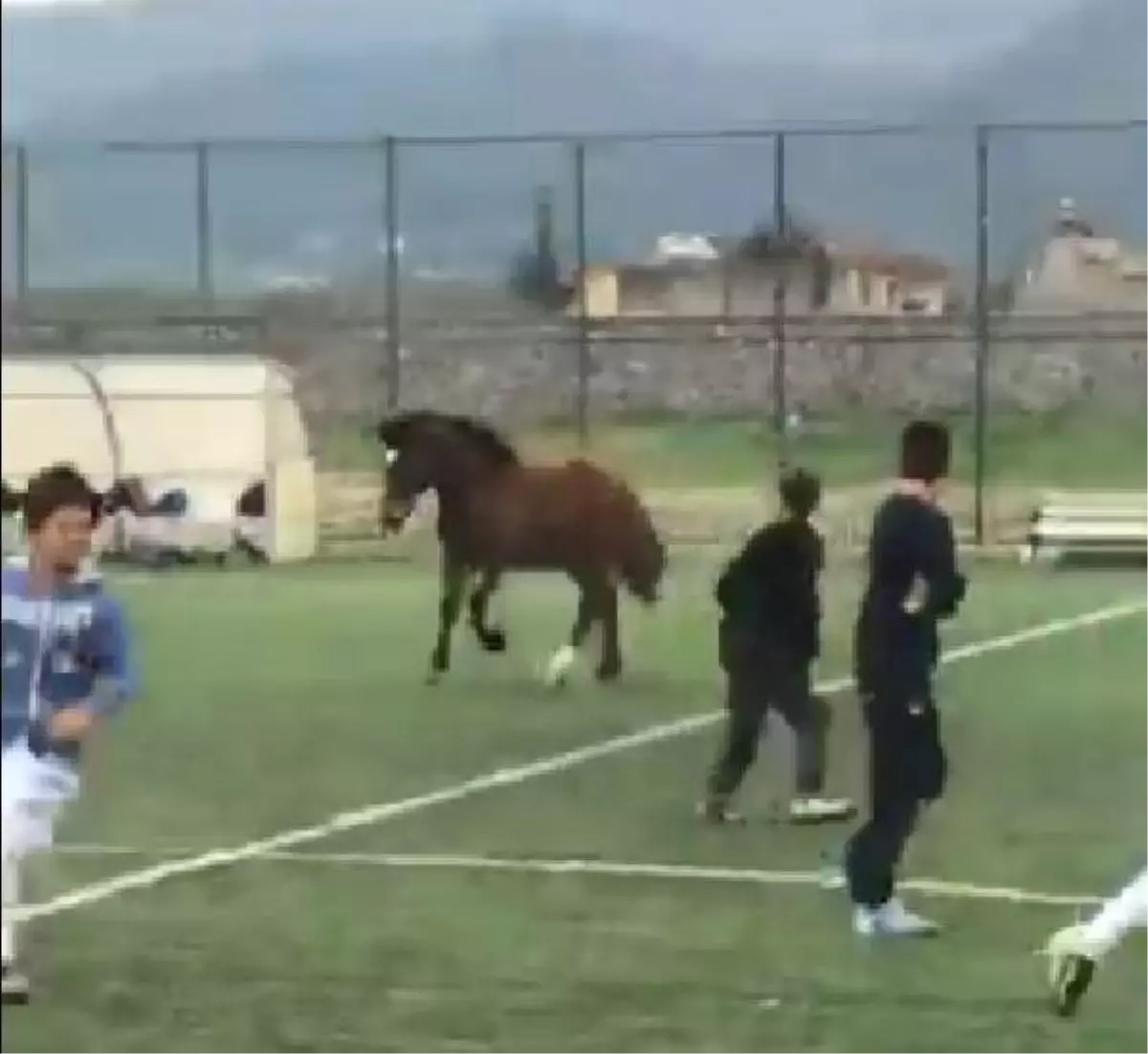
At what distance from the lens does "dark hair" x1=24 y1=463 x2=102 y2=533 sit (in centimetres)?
597

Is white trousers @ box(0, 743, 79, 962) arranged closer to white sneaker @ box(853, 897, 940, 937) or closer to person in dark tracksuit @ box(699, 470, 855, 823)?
white sneaker @ box(853, 897, 940, 937)

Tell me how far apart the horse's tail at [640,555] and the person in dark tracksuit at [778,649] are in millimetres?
820

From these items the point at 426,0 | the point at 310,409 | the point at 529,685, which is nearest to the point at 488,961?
the point at 310,409

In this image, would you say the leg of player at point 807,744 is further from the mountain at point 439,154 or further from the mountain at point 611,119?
the mountain at point 439,154

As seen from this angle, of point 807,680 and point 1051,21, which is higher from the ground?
point 1051,21

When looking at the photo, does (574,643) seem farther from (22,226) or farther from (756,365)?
(22,226)

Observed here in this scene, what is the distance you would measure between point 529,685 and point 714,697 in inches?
83.7

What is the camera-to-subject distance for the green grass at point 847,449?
877cm

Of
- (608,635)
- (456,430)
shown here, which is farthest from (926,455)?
(608,635)

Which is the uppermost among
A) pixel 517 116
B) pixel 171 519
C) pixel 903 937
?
pixel 517 116

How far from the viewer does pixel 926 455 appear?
798cm

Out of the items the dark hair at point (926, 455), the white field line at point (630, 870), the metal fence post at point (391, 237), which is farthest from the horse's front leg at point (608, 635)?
the metal fence post at point (391, 237)

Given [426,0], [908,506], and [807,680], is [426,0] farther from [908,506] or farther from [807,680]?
[807,680]

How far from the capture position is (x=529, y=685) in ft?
40.0
